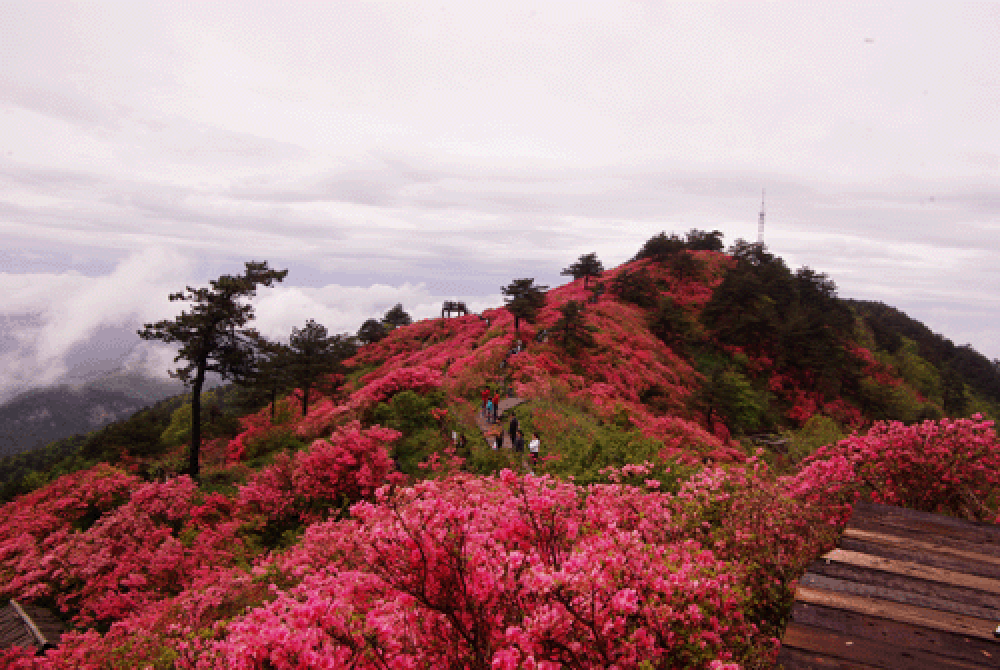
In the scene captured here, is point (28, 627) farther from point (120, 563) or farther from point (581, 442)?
point (581, 442)

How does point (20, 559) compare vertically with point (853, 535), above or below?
below

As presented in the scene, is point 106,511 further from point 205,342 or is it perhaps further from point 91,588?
point 205,342

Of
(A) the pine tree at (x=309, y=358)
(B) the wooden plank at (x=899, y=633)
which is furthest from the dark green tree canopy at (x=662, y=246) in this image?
(B) the wooden plank at (x=899, y=633)

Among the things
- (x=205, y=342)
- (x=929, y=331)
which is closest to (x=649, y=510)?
(x=205, y=342)

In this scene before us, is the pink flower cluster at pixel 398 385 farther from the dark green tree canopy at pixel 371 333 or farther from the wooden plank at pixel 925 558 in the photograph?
the dark green tree canopy at pixel 371 333

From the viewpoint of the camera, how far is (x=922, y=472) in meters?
5.98

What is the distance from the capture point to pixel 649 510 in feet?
19.7

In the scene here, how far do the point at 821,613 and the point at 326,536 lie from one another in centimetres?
727

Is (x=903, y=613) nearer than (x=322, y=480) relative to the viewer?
Yes

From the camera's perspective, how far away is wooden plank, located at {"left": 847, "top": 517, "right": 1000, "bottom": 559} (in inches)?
156

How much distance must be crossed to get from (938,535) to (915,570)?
0.92 m

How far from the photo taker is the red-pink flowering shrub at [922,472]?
575 cm

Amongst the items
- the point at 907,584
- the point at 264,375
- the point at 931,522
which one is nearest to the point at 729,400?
the point at 931,522

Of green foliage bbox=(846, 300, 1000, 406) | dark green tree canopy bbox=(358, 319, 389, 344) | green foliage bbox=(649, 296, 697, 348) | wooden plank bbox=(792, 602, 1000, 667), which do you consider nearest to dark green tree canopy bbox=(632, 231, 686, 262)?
green foliage bbox=(649, 296, 697, 348)
